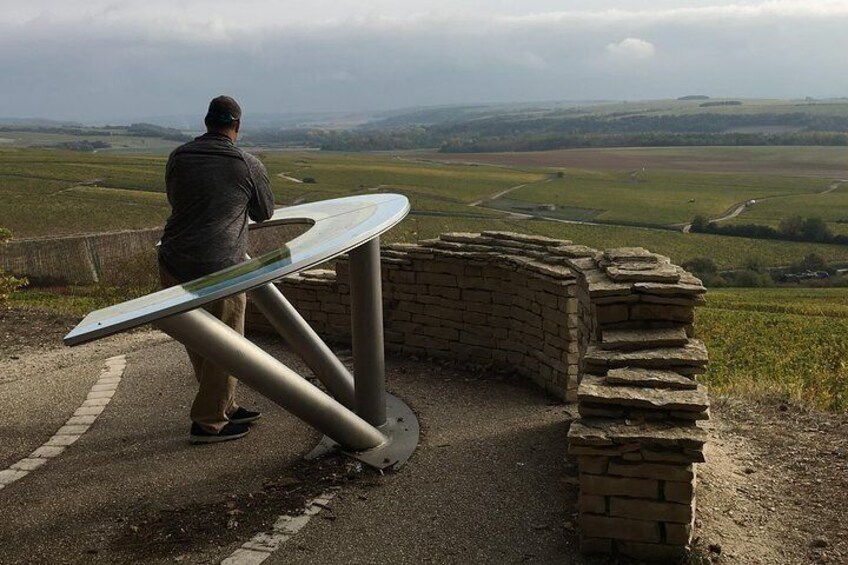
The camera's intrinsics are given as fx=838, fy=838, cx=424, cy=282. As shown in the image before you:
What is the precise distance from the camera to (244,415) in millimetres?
6887

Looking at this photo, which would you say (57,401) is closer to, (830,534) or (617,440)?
A: (617,440)

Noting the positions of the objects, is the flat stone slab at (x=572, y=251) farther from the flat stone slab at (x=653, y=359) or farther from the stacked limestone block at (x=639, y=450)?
the stacked limestone block at (x=639, y=450)

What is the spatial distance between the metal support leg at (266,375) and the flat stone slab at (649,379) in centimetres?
189

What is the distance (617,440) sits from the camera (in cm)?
444

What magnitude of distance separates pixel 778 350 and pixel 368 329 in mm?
12144

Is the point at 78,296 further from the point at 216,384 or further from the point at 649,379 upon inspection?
the point at 649,379

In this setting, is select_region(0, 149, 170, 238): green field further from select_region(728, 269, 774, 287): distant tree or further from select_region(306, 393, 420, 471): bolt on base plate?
select_region(306, 393, 420, 471): bolt on base plate

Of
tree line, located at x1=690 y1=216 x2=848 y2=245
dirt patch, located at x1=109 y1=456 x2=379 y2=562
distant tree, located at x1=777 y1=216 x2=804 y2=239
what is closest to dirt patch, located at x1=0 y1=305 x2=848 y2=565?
dirt patch, located at x1=109 y1=456 x2=379 y2=562

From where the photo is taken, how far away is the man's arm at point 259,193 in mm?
5602

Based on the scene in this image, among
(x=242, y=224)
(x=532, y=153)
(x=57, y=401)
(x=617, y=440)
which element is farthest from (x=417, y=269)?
(x=532, y=153)

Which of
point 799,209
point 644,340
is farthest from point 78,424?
point 799,209

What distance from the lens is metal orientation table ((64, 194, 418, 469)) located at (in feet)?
14.3


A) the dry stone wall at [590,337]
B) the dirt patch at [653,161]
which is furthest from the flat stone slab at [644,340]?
the dirt patch at [653,161]

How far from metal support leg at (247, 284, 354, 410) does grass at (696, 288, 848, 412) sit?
3.79 metres
